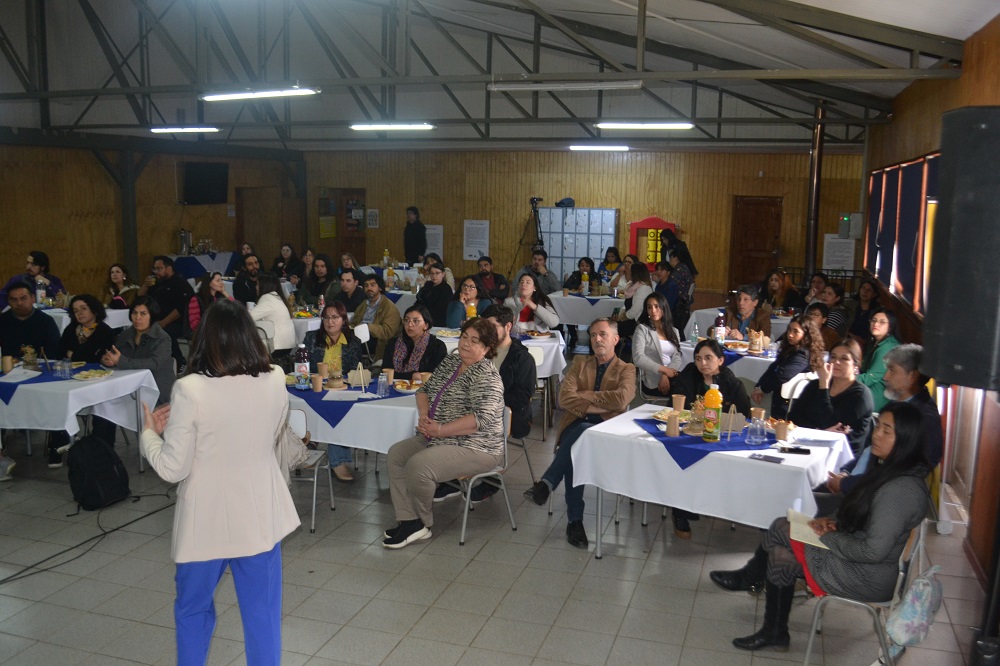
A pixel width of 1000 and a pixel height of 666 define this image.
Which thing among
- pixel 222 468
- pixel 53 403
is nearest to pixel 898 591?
pixel 222 468

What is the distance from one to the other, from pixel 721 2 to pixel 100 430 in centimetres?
584

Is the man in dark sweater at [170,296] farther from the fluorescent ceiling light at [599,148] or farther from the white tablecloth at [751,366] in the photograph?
the fluorescent ceiling light at [599,148]

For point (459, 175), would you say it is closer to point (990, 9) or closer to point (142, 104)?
point (142, 104)

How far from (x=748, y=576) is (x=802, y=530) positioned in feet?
2.56

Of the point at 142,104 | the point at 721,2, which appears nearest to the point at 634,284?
the point at 721,2

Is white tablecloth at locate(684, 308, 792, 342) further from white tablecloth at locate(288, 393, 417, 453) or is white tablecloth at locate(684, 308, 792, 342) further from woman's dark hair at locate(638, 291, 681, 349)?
white tablecloth at locate(288, 393, 417, 453)

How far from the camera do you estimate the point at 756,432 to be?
16.0ft

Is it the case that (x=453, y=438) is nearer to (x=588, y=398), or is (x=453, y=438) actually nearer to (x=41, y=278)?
(x=588, y=398)

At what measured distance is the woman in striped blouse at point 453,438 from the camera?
5238mm

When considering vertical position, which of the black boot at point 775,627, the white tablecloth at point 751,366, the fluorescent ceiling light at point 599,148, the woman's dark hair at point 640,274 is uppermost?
the fluorescent ceiling light at point 599,148

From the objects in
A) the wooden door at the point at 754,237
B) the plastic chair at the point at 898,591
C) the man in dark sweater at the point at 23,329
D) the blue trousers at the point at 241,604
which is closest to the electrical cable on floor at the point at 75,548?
the man in dark sweater at the point at 23,329

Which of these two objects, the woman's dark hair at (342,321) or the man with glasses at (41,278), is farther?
the man with glasses at (41,278)

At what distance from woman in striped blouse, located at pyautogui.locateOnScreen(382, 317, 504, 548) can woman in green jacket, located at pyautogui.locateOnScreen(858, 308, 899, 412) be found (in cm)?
280

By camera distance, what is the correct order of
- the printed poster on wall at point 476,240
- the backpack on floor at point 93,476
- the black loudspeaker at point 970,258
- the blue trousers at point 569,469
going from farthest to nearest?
1. the printed poster on wall at point 476,240
2. the backpack on floor at point 93,476
3. the blue trousers at point 569,469
4. the black loudspeaker at point 970,258
